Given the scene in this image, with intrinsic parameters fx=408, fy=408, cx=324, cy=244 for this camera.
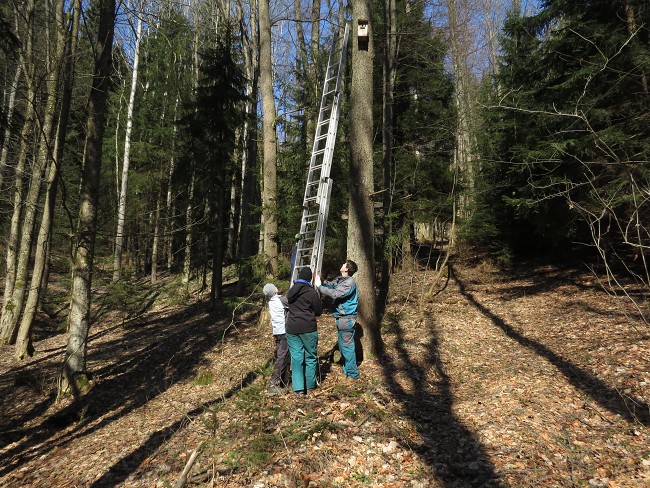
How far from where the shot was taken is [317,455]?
4.66m

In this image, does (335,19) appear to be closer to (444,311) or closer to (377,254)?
(377,254)

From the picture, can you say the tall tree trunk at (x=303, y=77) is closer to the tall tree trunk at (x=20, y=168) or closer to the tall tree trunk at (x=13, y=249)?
the tall tree trunk at (x=20, y=168)

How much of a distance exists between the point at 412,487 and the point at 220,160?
12916mm

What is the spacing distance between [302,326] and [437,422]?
7.50 feet

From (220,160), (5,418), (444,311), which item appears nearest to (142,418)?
(5,418)

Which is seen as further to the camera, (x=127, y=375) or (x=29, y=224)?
(x=29, y=224)

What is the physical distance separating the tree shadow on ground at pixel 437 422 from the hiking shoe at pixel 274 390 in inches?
68.4

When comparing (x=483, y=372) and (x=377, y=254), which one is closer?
(x=483, y=372)

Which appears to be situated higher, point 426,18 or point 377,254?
point 426,18

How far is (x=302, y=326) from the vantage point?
6160 millimetres

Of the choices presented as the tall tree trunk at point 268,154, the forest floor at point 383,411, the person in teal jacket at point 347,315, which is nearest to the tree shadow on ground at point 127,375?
the forest floor at point 383,411

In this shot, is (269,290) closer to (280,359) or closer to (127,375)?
(280,359)

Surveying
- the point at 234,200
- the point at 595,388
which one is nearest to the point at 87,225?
the point at 595,388

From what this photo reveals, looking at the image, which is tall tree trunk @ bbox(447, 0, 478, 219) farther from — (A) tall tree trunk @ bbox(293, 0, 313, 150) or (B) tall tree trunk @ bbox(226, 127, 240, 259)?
(B) tall tree trunk @ bbox(226, 127, 240, 259)
